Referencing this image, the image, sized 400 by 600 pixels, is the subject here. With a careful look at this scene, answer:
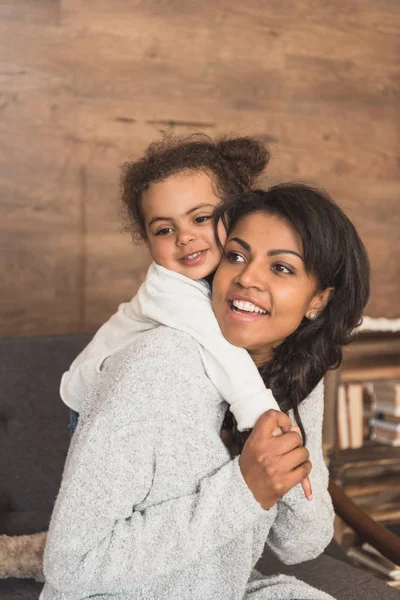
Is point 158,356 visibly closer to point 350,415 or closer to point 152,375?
point 152,375

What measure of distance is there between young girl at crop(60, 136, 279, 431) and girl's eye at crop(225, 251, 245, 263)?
89 mm

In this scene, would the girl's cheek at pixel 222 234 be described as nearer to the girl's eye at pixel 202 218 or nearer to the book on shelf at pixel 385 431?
the girl's eye at pixel 202 218

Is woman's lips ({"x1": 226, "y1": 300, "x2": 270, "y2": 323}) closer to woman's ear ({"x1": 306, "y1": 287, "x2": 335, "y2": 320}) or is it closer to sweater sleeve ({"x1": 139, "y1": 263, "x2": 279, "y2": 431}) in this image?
sweater sleeve ({"x1": 139, "y1": 263, "x2": 279, "y2": 431})

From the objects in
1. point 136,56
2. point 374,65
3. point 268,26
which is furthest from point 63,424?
point 374,65

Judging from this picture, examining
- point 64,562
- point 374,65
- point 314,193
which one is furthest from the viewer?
point 374,65

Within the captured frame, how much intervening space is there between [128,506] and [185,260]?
566 millimetres

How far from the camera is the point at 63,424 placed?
2.12m

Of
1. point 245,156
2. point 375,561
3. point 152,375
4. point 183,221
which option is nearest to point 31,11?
point 245,156

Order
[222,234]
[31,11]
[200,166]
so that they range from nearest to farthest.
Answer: [222,234]
[200,166]
[31,11]

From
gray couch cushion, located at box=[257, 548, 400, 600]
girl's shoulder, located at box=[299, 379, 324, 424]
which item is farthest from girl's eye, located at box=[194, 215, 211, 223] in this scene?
gray couch cushion, located at box=[257, 548, 400, 600]

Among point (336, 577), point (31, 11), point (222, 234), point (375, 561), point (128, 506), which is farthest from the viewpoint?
point (375, 561)

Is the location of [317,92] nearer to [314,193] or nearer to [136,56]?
[136,56]

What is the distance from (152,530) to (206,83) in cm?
223

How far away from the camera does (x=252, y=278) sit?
145 centimetres
